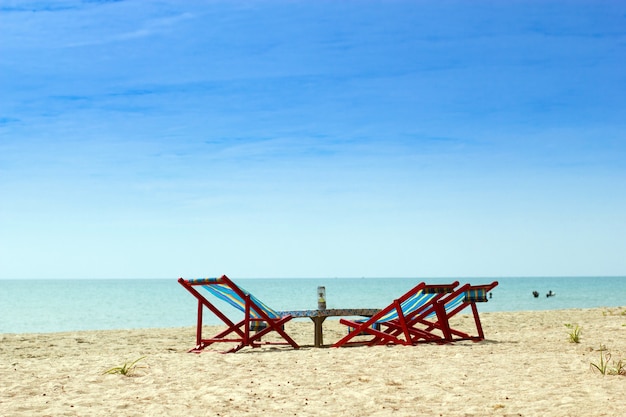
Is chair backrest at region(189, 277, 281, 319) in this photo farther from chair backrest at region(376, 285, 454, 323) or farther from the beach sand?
chair backrest at region(376, 285, 454, 323)

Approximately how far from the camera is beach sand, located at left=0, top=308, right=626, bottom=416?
5.06 meters

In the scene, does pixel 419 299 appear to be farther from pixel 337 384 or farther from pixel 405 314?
pixel 337 384

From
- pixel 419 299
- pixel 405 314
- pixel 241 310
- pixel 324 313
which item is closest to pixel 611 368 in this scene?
pixel 419 299

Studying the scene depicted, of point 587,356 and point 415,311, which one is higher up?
point 415,311

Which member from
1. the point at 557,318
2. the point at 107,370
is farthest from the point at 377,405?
the point at 557,318

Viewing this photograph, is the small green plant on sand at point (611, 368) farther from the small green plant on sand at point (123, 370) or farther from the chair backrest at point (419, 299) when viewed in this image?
the small green plant on sand at point (123, 370)

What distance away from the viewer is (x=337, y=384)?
592cm

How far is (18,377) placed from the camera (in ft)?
21.8

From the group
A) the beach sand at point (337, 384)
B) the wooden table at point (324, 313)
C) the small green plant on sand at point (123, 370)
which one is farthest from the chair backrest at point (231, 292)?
the small green plant on sand at point (123, 370)

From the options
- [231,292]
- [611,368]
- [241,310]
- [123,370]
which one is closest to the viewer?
[611,368]

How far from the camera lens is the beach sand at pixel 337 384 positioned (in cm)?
506

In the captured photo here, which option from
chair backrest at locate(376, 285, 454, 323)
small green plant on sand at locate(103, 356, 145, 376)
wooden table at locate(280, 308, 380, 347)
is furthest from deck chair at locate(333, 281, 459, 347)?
small green plant on sand at locate(103, 356, 145, 376)

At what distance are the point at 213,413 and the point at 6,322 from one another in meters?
A: 31.7

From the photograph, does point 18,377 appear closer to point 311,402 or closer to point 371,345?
point 311,402
